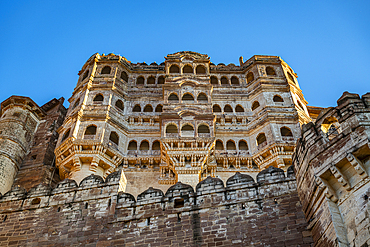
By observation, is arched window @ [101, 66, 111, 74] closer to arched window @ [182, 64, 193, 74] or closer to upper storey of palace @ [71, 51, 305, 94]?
upper storey of palace @ [71, 51, 305, 94]

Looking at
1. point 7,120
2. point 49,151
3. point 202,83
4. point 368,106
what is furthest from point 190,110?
point 368,106

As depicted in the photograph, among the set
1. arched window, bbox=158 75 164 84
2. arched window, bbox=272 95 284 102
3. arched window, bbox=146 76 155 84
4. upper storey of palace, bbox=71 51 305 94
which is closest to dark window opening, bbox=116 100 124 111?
upper storey of palace, bbox=71 51 305 94

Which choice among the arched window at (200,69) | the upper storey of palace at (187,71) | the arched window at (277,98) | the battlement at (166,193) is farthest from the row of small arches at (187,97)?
the battlement at (166,193)

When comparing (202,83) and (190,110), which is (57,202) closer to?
(190,110)

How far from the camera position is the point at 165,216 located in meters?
12.7

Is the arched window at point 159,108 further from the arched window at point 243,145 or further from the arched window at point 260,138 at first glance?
the arched window at point 260,138

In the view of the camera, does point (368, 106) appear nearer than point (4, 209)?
Yes

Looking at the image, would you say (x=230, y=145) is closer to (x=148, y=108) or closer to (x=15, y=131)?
(x=148, y=108)

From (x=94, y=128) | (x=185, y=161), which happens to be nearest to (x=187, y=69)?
(x=94, y=128)

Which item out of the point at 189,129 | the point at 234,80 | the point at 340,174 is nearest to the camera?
the point at 340,174

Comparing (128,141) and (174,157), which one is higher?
(128,141)

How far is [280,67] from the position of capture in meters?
30.3

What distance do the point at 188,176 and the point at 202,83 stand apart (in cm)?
790

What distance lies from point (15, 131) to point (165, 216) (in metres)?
18.2
